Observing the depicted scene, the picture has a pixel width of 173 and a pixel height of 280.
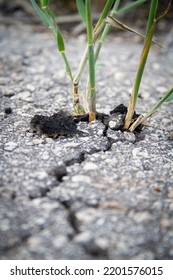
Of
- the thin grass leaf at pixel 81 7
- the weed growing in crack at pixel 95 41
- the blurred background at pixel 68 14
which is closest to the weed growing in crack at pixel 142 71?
the weed growing in crack at pixel 95 41

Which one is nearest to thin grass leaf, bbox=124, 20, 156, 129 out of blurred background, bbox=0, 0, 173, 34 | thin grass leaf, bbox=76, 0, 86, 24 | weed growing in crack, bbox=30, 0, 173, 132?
weed growing in crack, bbox=30, 0, 173, 132

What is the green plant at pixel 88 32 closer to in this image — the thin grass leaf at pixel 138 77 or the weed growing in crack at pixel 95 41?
the weed growing in crack at pixel 95 41

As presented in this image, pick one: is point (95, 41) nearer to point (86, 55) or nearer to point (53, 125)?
point (86, 55)

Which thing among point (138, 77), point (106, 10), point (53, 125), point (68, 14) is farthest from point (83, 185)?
point (68, 14)

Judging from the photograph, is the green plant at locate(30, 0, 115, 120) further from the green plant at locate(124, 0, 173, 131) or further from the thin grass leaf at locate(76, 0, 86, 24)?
the green plant at locate(124, 0, 173, 131)

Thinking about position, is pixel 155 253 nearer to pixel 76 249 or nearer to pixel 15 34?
pixel 76 249
